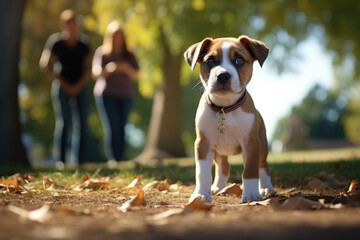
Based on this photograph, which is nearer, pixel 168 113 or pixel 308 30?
pixel 168 113

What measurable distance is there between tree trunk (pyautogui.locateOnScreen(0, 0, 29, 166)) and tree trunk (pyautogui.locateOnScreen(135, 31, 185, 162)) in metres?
6.59

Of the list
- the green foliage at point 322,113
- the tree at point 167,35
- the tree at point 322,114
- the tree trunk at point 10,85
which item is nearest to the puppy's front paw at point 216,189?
the tree trunk at point 10,85

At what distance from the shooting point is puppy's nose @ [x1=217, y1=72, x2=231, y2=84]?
3.61m

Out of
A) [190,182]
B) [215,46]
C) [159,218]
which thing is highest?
[215,46]

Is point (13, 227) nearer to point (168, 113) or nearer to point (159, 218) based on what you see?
point (159, 218)

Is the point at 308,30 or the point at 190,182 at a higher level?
the point at 308,30

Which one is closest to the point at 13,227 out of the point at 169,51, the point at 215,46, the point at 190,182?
the point at 215,46

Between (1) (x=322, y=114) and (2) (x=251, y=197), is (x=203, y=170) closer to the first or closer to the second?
(2) (x=251, y=197)

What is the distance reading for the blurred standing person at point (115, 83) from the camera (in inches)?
351

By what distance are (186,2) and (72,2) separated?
35.3 feet

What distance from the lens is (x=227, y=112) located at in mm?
3844

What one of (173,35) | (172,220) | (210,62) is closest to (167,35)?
(173,35)

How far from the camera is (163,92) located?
15484 mm

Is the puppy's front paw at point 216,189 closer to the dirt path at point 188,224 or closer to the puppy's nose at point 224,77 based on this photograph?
the dirt path at point 188,224
